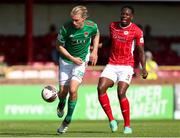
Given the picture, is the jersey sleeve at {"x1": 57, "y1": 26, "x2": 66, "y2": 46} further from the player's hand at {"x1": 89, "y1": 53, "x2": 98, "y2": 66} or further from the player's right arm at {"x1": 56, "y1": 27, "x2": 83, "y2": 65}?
the player's hand at {"x1": 89, "y1": 53, "x2": 98, "y2": 66}

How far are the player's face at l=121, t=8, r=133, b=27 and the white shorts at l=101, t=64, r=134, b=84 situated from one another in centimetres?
83

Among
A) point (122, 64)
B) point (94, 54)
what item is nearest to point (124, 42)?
point (122, 64)

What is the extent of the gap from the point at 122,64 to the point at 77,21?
5.21 ft

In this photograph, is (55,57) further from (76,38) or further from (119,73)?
(76,38)

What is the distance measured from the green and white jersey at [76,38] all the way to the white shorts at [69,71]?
106 mm

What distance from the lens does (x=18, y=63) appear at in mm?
29562

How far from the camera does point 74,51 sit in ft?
49.0

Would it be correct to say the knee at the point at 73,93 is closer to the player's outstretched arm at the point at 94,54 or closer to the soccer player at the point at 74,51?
the soccer player at the point at 74,51

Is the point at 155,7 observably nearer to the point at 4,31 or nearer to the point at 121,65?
the point at 4,31

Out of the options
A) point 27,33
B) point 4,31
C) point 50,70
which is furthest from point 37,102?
point 4,31

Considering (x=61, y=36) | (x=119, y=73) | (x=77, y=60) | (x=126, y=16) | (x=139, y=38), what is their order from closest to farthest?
(x=61, y=36)
(x=77, y=60)
(x=126, y=16)
(x=139, y=38)
(x=119, y=73)

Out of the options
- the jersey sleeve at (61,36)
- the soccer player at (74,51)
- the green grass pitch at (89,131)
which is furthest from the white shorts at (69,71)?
the green grass pitch at (89,131)

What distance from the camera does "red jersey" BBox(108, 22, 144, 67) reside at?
15.5 meters

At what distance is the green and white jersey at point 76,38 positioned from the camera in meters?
14.7
